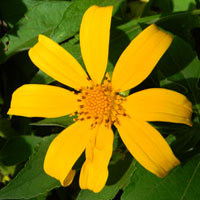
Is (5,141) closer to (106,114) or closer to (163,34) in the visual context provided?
(106,114)

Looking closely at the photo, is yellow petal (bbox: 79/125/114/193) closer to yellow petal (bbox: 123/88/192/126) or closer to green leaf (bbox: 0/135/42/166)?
yellow petal (bbox: 123/88/192/126)

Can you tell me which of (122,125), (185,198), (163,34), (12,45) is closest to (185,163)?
(185,198)

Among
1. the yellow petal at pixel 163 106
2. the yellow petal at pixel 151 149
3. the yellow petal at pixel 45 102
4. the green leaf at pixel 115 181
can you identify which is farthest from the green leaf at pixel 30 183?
the yellow petal at pixel 163 106

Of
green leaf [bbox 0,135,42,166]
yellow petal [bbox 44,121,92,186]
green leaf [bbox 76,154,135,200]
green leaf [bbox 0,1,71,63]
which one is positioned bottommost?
green leaf [bbox 0,135,42,166]

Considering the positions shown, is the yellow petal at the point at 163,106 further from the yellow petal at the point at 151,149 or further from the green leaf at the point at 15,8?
the green leaf at the point at 15,8

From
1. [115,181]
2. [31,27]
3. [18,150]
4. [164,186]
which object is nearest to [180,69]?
[164,186]

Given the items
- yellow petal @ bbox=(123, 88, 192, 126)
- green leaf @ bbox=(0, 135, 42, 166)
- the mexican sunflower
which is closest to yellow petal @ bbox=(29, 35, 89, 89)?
the mexican sunflower

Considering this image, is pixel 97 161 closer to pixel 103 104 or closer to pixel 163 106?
pixel 103 104
